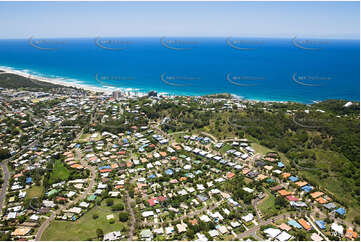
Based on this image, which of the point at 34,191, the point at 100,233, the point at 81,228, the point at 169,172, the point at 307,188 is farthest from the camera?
the point at 169,172

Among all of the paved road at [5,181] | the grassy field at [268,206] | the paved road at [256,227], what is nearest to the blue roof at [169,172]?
the grassy field at [268,206]

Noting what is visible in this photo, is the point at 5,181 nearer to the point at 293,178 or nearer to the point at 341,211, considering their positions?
the point at 293,178

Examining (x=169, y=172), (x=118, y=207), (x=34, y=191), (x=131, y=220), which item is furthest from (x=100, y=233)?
(x=34, y=191)

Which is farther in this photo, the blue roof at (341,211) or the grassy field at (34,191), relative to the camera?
the grassy field at (34,191)

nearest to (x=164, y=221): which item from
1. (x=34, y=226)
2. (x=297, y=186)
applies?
(x=34, y=226)

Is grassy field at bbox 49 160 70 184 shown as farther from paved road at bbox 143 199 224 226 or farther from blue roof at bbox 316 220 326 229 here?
blue roof at bbox 316 220 326 229

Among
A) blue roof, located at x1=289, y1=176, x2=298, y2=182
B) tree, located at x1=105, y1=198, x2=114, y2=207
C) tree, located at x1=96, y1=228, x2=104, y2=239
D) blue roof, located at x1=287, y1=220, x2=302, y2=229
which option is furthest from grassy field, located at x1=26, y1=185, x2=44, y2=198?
blue roof, located at x1=289, y1=176, x2=298, y2=182

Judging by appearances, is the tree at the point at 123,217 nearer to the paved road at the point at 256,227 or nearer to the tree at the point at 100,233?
the tree at the point at 100,233
